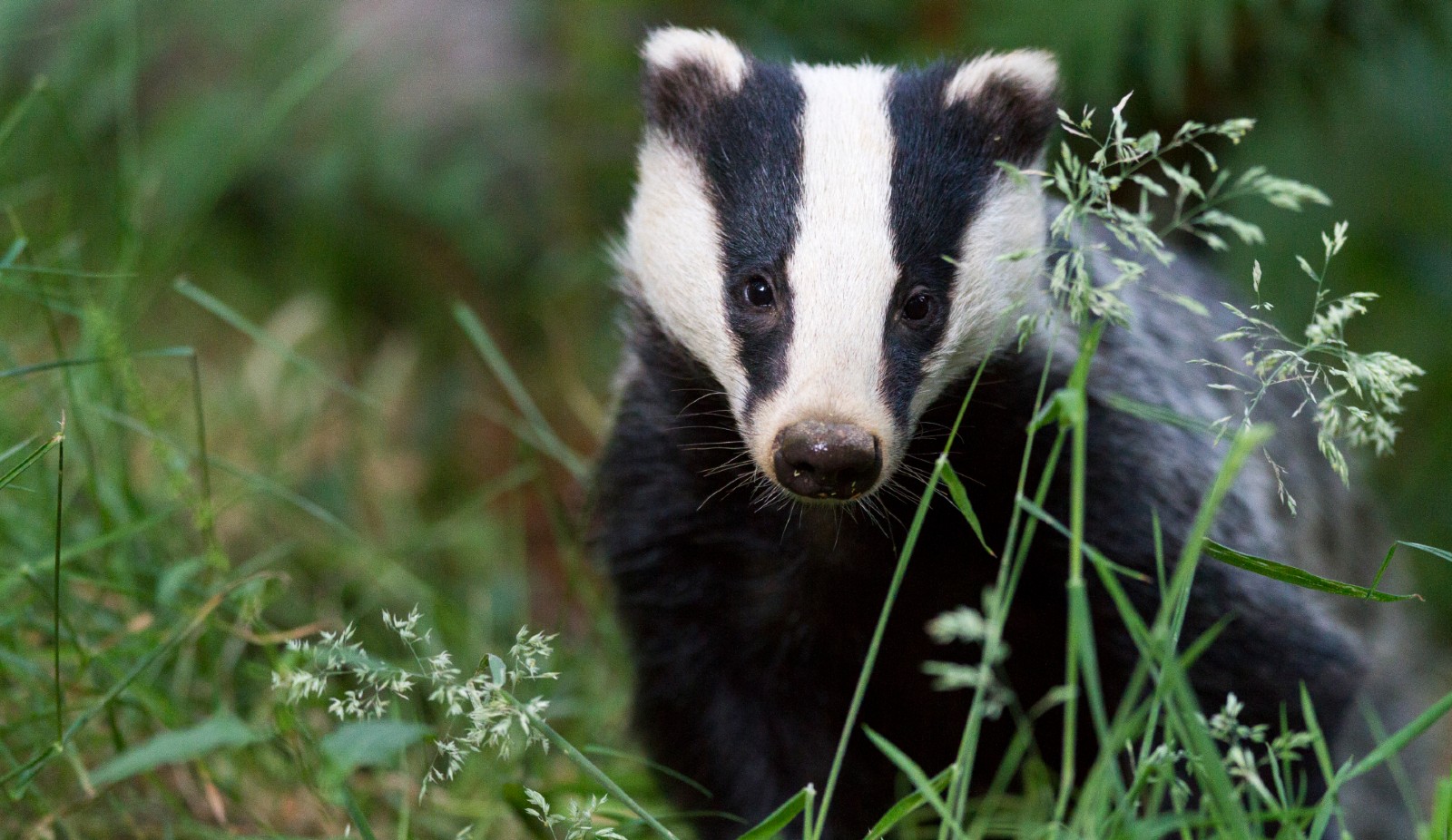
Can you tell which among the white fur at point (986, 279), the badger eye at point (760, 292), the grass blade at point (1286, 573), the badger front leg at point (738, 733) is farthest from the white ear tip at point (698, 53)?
the grass blade at point (1286, 573)

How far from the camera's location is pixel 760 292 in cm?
238

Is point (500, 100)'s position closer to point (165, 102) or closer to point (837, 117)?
point (165, 102)

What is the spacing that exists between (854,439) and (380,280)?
3592 millimetres

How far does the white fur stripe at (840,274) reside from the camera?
7.09 feet

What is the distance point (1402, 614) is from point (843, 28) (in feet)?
7.32

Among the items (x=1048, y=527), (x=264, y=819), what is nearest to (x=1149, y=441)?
(x=1048, y=527)

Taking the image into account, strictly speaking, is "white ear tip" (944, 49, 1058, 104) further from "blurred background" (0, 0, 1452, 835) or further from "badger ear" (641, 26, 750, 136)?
"blurred background" (0, 0, 1452, 835)

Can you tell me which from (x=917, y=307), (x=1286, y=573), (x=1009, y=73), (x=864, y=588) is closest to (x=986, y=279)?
(x=917, y=307)

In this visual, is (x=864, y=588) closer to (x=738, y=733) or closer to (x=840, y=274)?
(x=738, y=733)

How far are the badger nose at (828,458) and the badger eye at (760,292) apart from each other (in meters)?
0.31

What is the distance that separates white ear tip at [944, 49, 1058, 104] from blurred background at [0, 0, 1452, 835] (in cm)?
108

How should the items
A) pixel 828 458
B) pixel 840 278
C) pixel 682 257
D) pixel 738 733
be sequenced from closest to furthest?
pixel 828 458
pixel 840 278
pixel 682 257
pixel 738 733

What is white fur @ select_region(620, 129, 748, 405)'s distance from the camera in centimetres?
245

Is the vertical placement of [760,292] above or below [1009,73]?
below
